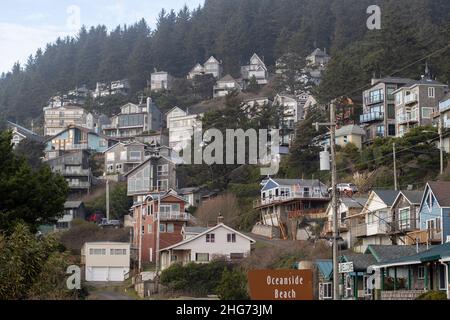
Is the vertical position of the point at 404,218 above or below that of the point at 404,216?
below

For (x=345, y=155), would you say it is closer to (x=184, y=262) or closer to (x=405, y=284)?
(x=184, y=262)

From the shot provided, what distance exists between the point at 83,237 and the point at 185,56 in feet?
273

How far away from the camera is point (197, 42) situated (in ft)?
462

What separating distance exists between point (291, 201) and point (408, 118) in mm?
13916

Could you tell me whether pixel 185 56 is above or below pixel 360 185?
above

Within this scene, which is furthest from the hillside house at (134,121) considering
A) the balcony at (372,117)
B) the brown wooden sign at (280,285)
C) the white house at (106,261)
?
the brown wooden sign at (280,285)

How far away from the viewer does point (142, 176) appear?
247ft

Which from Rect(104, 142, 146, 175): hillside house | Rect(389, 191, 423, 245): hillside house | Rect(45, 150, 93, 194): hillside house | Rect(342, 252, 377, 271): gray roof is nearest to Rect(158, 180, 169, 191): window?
Rect(45, 150, 93, 194): hillside house

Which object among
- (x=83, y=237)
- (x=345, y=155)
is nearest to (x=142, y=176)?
(x=83, y=237)

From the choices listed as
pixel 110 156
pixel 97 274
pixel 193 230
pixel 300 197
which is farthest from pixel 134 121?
pixel 97 274

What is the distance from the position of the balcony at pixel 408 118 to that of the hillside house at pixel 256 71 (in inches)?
2336

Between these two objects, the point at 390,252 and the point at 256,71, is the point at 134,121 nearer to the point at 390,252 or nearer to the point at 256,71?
the point at 256,71
